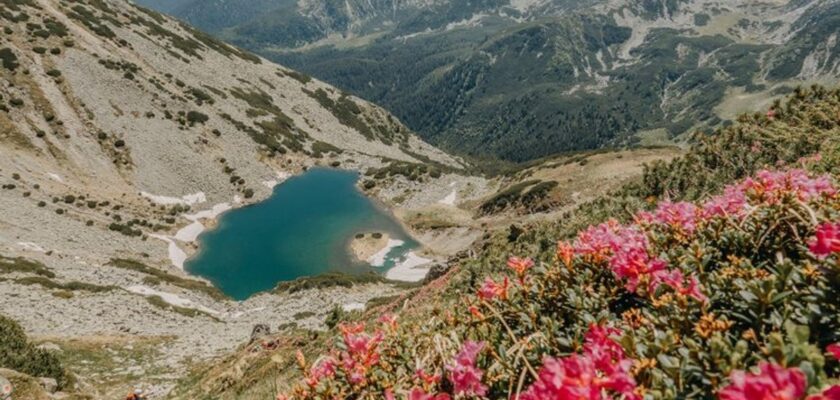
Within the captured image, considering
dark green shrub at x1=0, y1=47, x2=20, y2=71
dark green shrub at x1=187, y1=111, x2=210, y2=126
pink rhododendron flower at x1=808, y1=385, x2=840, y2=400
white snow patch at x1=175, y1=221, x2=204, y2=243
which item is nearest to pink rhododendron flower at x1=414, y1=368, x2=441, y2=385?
pink rhododendron flower at x1=808, y1=385, x2=840, y2=400

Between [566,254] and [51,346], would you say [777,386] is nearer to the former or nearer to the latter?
[566,254]

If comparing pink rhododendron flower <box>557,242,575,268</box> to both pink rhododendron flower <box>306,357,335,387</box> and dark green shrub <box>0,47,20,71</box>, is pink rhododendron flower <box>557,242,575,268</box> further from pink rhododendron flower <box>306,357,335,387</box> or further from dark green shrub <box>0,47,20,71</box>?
dark green shrub <box>0,47,20,71</box>

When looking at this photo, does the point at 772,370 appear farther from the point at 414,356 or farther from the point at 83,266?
the point at 83,266

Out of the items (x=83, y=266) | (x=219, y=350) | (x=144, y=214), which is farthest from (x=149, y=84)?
(x=219, y=350)

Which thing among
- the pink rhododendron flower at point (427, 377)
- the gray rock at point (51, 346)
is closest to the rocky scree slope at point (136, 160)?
the gray rock at point (51, 346)

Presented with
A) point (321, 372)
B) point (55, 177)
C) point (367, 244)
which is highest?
point (321, 372)

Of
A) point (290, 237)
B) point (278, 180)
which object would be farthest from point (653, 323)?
point (278, 180)

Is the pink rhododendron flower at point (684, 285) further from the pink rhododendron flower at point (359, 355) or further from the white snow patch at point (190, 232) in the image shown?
the white snow patch at point (190, 232)
